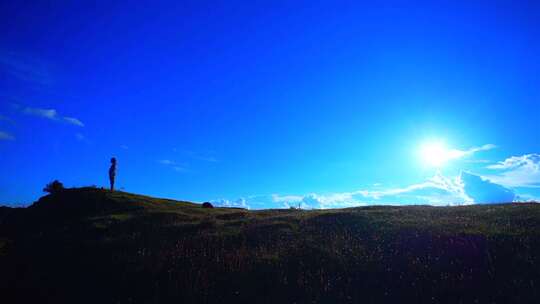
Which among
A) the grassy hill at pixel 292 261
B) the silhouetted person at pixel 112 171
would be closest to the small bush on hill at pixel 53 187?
the silhouetted person at pixel 112 171

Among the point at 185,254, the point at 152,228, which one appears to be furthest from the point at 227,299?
the point at 152,228

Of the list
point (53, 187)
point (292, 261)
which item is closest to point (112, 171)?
point (53, 187)

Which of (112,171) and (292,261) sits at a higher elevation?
(112,171)

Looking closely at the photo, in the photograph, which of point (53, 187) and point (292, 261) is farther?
point (53, 187)

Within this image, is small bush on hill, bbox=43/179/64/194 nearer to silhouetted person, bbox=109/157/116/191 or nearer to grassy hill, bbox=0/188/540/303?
silhouetted person, bbox=109/157/116/191

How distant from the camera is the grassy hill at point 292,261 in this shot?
15000mm

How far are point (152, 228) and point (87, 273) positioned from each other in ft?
29.0

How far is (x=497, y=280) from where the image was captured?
50.1 ft

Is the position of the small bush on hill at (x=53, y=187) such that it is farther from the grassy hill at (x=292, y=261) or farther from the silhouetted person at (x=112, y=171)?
the grassy hill at (x=292, y=261)

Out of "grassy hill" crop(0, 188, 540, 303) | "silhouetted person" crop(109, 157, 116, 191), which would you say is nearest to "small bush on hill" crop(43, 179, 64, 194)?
"silhouetted person" crop(109, 157, 116, 191)

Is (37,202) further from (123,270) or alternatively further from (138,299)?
(138,299)

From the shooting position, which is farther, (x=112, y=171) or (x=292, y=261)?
(x=112, y=171)

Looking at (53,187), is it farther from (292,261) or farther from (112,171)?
(292,261)

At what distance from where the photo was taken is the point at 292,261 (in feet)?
58.8
